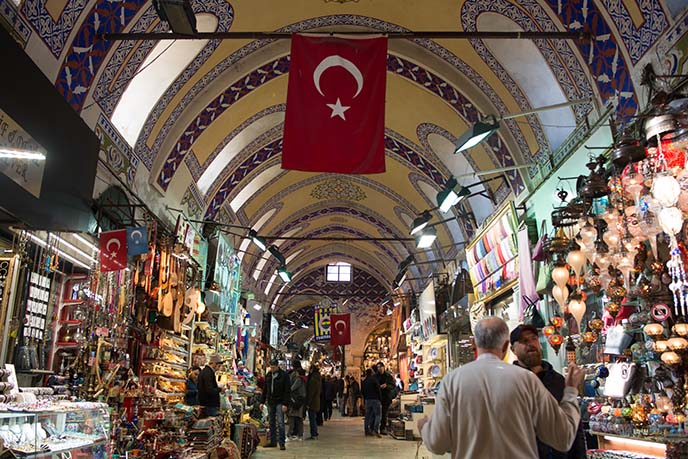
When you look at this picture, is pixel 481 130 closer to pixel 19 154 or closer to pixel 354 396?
pixel 19 154

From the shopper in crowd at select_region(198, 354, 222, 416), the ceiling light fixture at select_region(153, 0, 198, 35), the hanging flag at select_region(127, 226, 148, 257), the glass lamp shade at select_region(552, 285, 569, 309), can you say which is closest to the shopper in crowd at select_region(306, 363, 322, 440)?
the shopper in crowd at select_region(198, 354, 222, 416)

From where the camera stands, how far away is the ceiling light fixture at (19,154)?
418 centimetres

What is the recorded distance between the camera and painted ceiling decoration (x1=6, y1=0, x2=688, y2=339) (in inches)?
213

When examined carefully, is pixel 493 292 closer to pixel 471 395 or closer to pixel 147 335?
pixel 147 335

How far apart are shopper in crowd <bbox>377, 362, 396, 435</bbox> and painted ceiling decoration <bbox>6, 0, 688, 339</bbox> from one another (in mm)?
3323

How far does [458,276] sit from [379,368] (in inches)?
112

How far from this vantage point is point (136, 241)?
677cm

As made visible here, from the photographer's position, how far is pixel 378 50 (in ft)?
18.4

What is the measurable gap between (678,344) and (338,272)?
21.2 meters

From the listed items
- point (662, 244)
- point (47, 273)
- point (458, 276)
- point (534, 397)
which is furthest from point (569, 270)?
point (458, 276)

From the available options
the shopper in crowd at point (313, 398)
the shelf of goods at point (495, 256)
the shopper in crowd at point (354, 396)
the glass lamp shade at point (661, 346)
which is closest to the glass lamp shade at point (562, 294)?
the glass lamp shade at point (661, 346)

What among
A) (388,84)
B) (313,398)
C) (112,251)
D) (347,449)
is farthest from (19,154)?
(313,398)

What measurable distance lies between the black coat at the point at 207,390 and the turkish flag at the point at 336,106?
3.66 metres

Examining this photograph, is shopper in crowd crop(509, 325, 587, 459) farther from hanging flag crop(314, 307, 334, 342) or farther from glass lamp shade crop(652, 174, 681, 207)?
hanging flag crop(314, 307, 334, 342)
